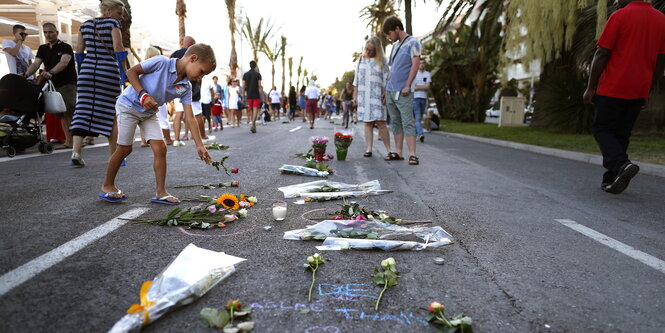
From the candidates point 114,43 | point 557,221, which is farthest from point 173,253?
point 114,43

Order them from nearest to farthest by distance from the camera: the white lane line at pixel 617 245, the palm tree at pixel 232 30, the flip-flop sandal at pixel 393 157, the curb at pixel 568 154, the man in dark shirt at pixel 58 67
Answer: the white lane line at pixel 617 245 < the curb at pixel 568 154 < the man in dark shirt at pixel 58 67 < the flip-flop sandal at pixel 393 157 < the palm tree at pixel 232 30

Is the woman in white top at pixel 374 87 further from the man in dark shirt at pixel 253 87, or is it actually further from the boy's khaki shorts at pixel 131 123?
the man in dark shirt at pixel 253 87

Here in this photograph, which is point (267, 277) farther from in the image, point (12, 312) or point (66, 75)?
point (66, 75)

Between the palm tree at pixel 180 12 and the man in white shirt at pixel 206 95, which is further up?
the palm tree at pixel 180 12

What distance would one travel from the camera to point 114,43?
14.9 feet

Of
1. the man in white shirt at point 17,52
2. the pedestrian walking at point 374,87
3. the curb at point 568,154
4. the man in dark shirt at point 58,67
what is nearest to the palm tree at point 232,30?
the curb at point 568,154

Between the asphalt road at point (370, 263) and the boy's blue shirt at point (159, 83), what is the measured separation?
86 cm

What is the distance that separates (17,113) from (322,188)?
16.2ft

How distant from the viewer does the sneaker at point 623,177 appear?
14.1ft

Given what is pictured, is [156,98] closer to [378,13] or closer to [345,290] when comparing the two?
[345,290]

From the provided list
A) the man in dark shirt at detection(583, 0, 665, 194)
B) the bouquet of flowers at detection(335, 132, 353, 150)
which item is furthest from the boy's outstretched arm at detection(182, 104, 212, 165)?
the man in dark shirt at detection(583, 0, 665, 194)

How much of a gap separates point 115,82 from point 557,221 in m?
4.82

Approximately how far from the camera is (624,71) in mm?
4414

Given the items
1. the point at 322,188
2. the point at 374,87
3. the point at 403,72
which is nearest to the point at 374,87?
the point at 374,87
